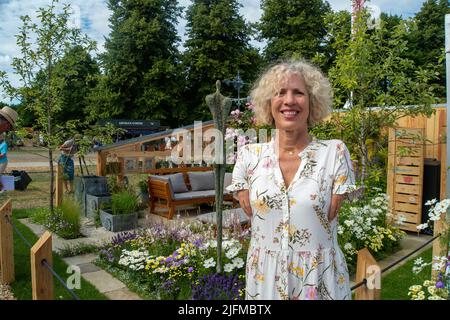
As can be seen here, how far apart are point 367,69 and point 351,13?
0.94m

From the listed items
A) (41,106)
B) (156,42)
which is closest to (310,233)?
(41,106)

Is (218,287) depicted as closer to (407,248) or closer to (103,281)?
(103,281)

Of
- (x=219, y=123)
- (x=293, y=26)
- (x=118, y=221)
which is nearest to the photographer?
(x=219, y=123)

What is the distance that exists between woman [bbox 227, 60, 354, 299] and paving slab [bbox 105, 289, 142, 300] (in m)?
2.21

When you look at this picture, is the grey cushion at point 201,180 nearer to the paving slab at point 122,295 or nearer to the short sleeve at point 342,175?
the paving slab at point 122,295

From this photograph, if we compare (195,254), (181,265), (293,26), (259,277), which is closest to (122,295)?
(181,265)

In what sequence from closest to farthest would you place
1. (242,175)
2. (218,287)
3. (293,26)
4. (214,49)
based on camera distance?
(242,175)
(218,287)
(214,49)
(293,26)

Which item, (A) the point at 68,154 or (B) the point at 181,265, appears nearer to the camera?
(B) the point at 181,265

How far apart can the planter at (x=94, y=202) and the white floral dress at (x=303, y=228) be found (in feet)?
18.9

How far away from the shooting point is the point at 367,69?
4629mm

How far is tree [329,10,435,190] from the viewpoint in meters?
4.63

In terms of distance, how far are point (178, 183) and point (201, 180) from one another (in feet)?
1.83

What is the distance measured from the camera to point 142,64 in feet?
73.6
